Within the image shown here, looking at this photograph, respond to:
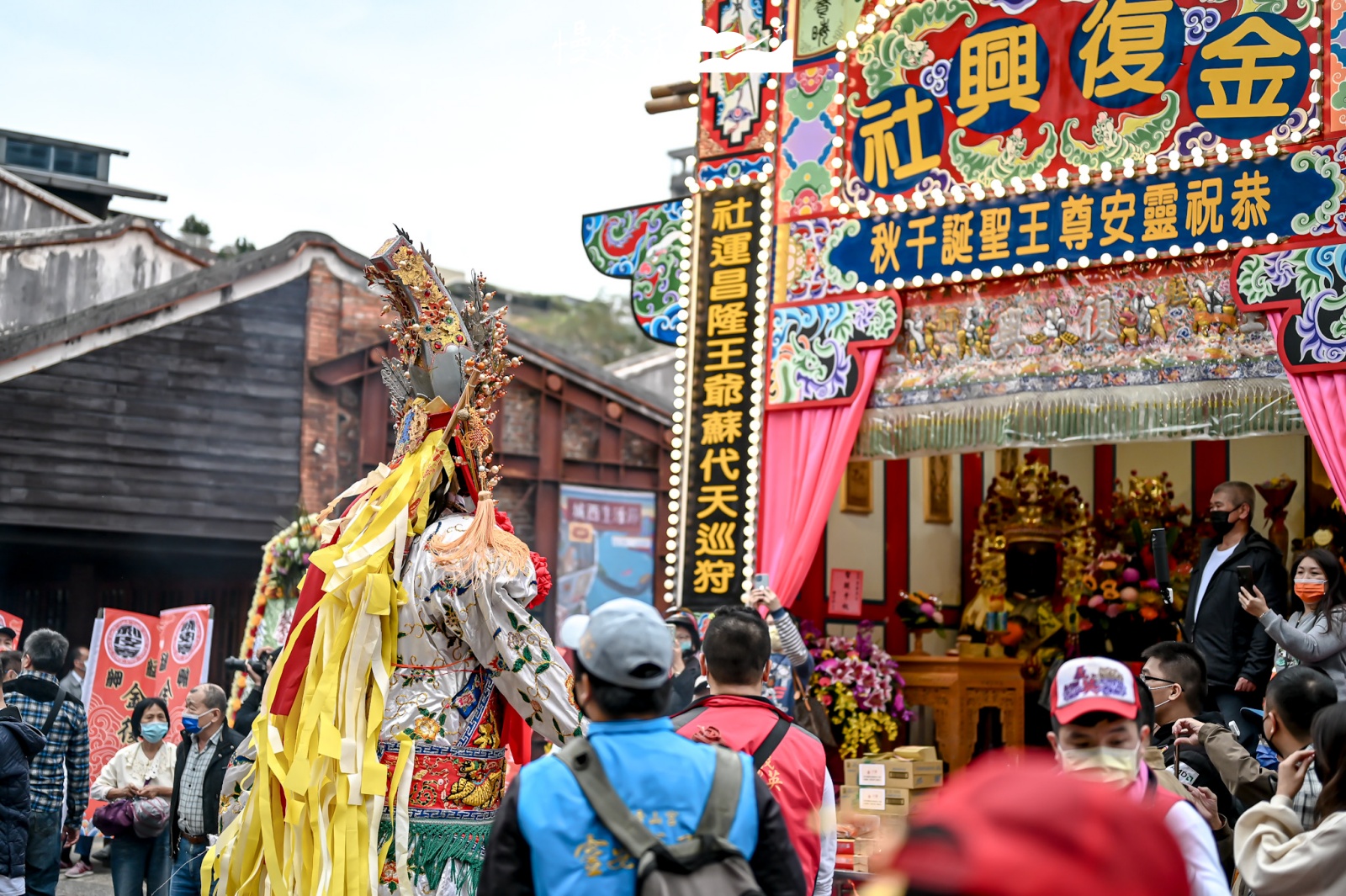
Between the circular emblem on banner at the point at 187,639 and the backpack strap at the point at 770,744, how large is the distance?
7.56 metres

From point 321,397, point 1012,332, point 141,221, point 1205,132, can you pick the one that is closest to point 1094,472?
point 1012,332

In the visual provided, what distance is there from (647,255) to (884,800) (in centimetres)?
378

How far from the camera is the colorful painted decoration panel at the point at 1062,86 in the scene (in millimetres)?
7219

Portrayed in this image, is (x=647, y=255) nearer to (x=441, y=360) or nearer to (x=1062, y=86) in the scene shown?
(x=1062, y=86)

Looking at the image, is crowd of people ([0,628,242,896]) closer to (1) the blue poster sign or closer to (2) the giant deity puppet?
(2) the giant deity puppet

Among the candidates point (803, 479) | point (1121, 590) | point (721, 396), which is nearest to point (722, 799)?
point (803, 479)

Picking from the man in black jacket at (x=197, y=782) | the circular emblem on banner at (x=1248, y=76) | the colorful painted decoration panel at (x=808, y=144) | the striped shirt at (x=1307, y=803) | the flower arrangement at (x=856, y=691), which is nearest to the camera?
the striped shirt at (x=1307, y=803)

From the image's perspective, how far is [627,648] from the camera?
2.53m

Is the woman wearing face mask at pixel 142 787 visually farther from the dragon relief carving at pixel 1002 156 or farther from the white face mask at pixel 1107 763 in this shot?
the dragon relief carving at pixel 1002 156

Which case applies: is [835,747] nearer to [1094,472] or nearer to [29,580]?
[1094,472]

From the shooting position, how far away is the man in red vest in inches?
144

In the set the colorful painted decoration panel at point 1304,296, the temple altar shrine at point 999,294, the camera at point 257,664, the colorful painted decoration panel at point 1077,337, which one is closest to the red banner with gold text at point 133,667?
the camera at point 257,664

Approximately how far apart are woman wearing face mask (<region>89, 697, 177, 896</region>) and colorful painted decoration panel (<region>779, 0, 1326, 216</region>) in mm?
4693

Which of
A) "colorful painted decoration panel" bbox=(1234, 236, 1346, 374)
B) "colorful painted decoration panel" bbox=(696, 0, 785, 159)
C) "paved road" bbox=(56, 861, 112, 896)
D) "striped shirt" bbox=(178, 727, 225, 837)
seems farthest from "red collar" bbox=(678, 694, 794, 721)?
"paved road" bbox=(56, 861, 112, 896)
